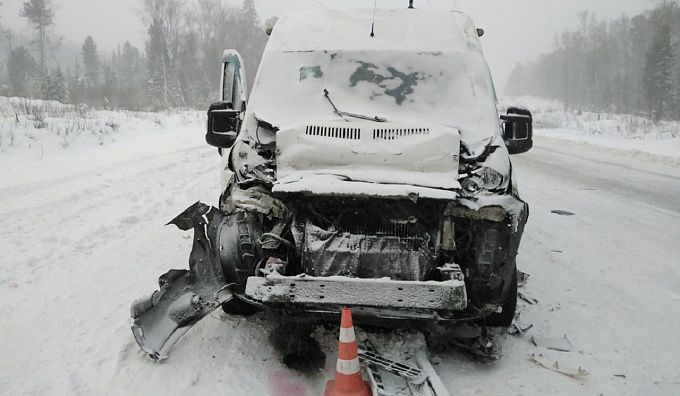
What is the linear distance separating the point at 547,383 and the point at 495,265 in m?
0.78

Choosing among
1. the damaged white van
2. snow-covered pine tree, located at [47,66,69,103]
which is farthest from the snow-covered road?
snow-covered pine tree, located at [47,66,69,103]

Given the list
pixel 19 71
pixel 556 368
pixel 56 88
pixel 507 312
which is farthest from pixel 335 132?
pixel 19 71

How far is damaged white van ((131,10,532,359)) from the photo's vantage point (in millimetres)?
3143

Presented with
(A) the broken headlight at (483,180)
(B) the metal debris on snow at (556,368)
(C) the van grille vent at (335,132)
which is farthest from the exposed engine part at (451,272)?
(C) the van grille vent at (335,132)

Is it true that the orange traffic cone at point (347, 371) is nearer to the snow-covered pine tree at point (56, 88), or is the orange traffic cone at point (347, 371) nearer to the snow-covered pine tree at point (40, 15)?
the snow-covered pine tree at point (56, 88)

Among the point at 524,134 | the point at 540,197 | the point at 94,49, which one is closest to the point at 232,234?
the point at 524,134

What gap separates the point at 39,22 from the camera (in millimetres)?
62562

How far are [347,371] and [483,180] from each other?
1.60 metres

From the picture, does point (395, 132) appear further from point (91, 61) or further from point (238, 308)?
point (91, 61)

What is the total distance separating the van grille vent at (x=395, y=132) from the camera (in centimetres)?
382

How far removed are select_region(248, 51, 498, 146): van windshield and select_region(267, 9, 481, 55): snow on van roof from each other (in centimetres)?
10

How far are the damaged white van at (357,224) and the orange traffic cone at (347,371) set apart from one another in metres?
0.16

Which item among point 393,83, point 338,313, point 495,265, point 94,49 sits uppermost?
point 94,49

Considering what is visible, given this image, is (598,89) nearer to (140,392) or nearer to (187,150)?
(187,150)
